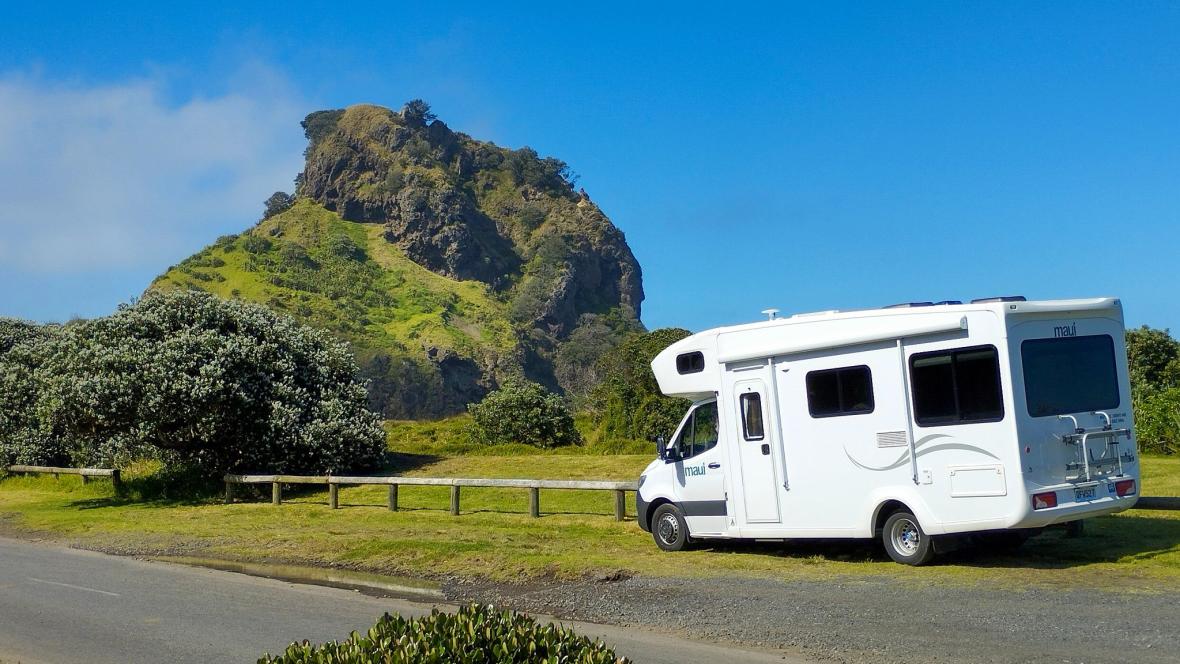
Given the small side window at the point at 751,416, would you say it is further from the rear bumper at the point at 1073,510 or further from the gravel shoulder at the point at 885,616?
the rear bumper at the point at 1073,510

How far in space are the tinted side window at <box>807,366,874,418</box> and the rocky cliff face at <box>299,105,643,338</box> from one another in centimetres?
13678

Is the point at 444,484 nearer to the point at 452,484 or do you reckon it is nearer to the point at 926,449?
the point at 452,484

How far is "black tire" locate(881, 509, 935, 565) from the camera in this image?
12.1m

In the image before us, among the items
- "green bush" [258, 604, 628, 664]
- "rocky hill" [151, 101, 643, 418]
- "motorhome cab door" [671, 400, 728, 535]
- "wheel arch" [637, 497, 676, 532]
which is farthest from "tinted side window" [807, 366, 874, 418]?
"rocky hill" [151, 101, 643, 418]

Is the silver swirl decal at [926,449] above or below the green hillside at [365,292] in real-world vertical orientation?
below

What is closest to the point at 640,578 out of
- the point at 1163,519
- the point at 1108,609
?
the point at 1108,609

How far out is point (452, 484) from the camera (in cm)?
2041

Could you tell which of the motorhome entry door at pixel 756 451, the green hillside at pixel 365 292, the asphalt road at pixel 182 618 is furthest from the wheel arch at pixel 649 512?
the green hillside at pixel 365 292

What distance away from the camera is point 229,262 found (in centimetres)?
13112

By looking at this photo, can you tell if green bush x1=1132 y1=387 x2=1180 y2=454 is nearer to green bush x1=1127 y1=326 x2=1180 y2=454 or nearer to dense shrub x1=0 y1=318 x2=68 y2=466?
green bush x1=1127 y1=326 x2=1180 y2=454

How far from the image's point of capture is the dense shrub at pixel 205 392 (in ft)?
80.9

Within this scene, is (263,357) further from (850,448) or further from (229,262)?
(229,262)

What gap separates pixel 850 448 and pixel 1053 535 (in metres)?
3.67

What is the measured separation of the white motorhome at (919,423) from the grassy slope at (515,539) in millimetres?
617
